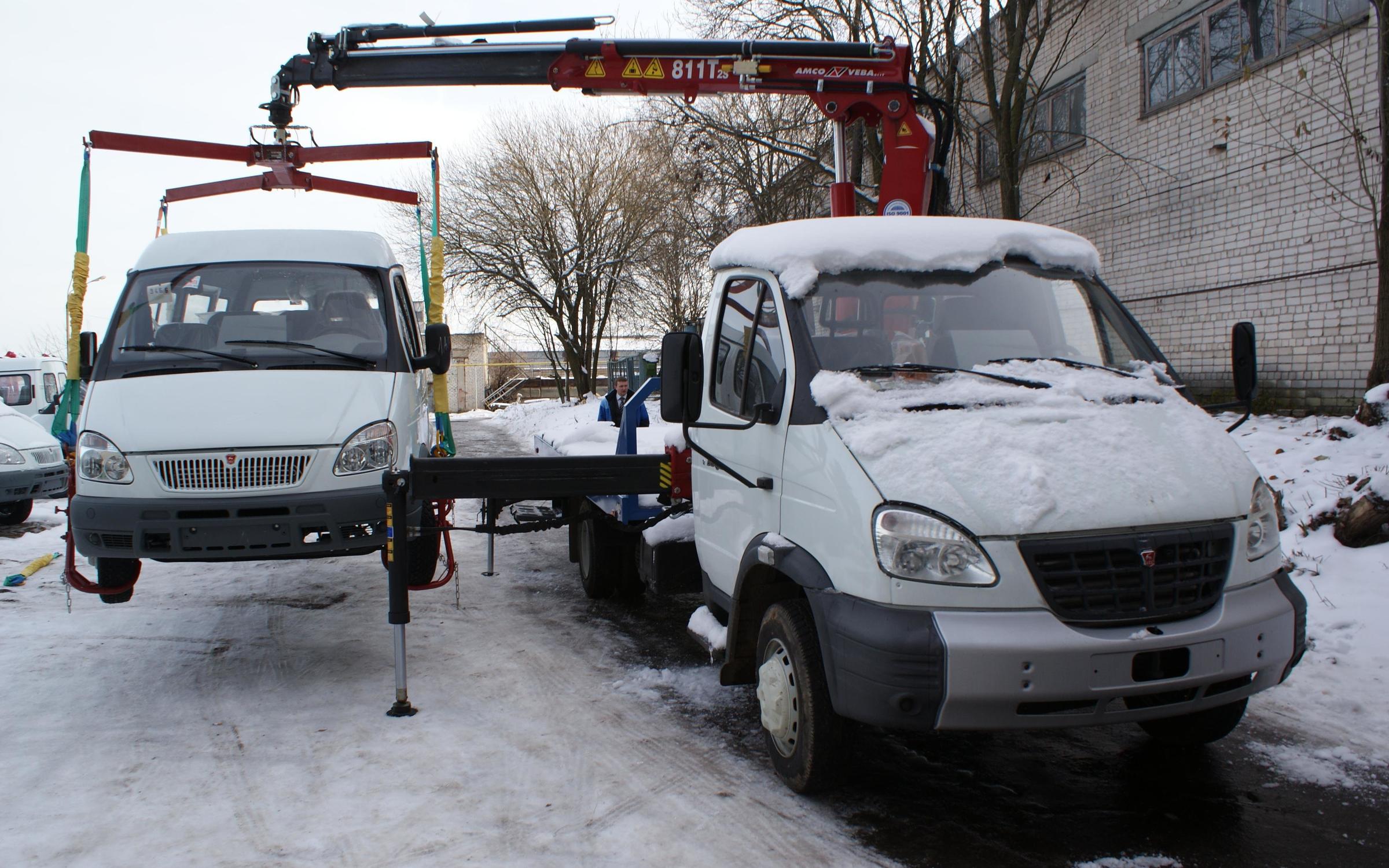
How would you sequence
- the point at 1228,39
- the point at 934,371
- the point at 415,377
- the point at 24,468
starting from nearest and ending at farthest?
1. the point at 934,371
2. the point at 415,377
3. the point at 24,468
4. the point at 1228,39

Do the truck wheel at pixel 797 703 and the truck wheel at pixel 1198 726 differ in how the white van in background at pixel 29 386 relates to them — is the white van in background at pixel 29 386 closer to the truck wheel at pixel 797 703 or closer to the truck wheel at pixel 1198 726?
the truck wheel at pixel 797 703

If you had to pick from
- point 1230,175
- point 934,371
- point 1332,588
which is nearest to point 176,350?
point 934,371

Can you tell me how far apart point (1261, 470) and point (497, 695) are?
284 inches

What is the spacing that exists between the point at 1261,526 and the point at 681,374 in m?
2.34

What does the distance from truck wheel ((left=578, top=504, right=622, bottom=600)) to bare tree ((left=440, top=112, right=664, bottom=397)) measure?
2472cm

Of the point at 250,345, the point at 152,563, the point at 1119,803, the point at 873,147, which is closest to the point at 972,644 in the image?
the point at 1119,803

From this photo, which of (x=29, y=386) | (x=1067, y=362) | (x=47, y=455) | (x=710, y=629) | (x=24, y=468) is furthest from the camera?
(x=29, y=386)

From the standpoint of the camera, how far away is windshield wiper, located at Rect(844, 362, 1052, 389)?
3.86 meters

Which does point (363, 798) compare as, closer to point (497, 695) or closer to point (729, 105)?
point (497, 695)

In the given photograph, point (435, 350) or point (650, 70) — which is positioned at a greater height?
point (650, 70)

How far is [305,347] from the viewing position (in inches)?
240

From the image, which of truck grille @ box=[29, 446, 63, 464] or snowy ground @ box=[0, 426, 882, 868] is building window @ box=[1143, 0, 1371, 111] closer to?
snowy ground @ box=[0, 426, 882, 868]

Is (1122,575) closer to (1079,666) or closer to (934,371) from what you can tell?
(1079,666)

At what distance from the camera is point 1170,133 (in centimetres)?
1328
